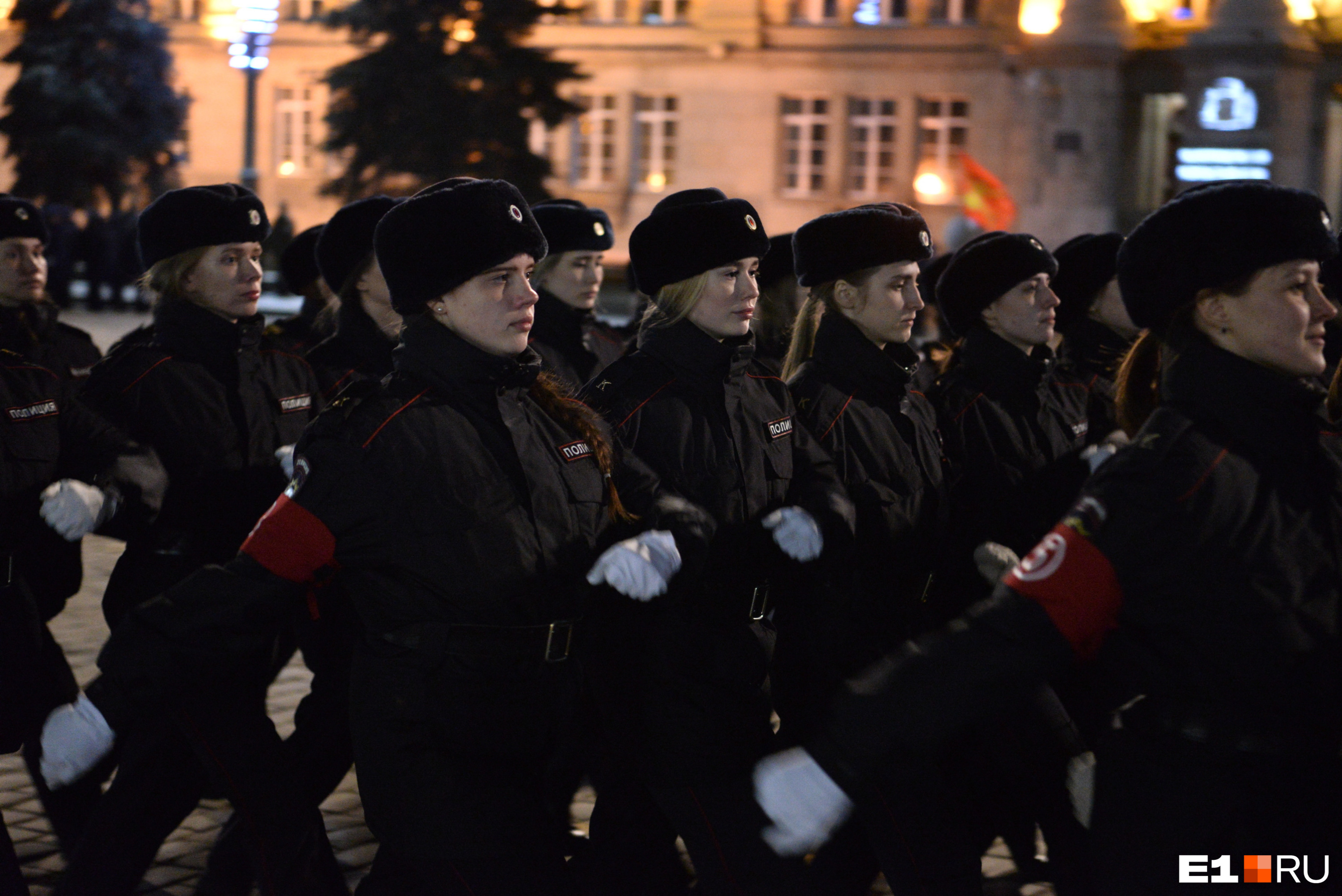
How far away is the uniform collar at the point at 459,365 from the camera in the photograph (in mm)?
3586

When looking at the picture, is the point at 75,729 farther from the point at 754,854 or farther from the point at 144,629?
the point at 754,854

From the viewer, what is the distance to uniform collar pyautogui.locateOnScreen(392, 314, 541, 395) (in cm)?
359

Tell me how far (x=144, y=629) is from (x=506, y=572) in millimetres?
711

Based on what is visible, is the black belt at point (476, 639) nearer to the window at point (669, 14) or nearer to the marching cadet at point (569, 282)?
the marching cadet at point (569, 282)

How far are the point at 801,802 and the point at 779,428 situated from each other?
200 centimetres

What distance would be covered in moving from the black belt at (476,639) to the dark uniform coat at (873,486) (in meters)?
1.20

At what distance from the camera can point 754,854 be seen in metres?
3.78

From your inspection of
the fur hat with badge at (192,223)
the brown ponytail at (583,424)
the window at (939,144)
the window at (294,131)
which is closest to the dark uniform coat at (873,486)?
the brown ponytail at (583,424)

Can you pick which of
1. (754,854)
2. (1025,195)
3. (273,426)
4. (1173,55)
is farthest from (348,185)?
(754,854)

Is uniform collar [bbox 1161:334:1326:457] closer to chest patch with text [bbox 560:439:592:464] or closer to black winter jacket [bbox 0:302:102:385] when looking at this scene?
chest patch with text [bbox 560:439:592:464]

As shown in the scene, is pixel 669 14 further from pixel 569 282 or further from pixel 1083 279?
pixel 1083 279

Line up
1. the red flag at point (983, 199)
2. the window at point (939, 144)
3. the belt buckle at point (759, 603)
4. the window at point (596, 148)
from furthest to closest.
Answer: the window at point (596, 148) → the window at point (939, 144) → the red flag at point (983, 199) → the belt buckle at point (759, 603)

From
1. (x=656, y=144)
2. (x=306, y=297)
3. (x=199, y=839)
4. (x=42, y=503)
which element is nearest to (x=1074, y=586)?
(x=42, y=503)

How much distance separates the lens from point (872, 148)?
1569 inches
